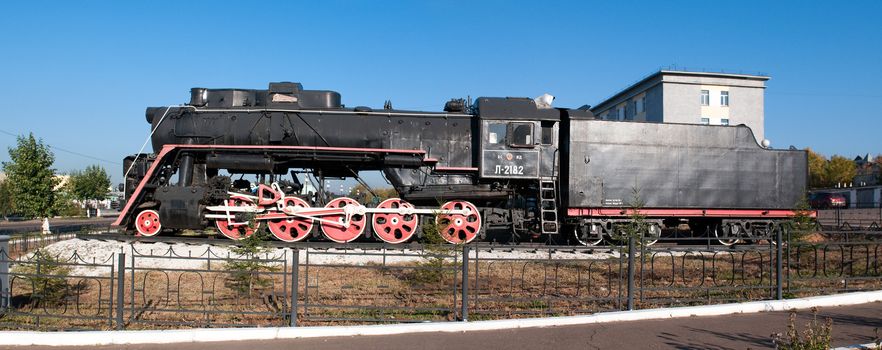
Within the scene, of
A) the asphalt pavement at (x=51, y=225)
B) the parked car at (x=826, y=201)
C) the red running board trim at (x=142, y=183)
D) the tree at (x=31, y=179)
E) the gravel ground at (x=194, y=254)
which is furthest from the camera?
the parked car at (x=826, y=201)

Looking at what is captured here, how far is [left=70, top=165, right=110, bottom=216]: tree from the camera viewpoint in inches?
2078

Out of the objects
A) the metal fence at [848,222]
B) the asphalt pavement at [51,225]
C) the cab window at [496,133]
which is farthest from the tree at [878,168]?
the asphalt pavement at [51,225]

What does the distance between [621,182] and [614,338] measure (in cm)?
Answer: 841

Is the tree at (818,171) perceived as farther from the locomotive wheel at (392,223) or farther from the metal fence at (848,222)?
the locomotive wheel at (392,223)

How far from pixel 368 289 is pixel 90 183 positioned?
55.8 metres

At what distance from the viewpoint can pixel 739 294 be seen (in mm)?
9367

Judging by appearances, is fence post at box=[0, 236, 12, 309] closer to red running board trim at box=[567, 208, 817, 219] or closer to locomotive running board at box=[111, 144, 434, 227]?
locomotive running board at box=[111, 144, 434, 227]

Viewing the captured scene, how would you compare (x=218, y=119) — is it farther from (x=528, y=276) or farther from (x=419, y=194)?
(x=528, y=276)

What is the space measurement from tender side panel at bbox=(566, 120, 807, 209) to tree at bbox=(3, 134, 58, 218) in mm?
23161

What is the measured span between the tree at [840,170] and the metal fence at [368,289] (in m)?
77.0

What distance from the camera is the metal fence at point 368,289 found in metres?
7.48

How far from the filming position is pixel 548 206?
47.1 feet

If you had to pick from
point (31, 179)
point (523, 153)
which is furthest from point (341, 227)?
point (31, 179)

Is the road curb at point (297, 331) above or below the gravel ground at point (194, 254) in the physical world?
below
